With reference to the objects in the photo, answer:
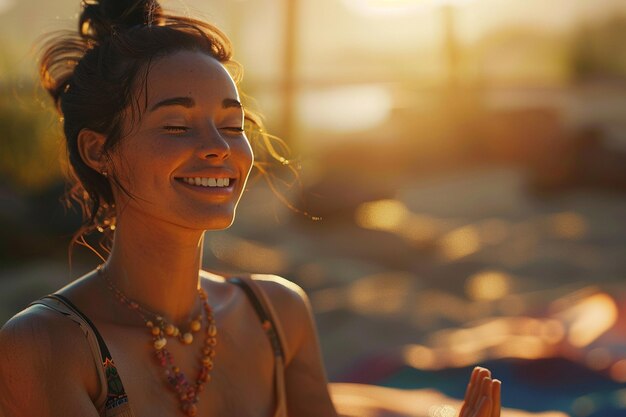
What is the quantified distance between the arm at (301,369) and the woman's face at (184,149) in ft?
1.55

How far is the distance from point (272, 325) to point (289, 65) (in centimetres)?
1124

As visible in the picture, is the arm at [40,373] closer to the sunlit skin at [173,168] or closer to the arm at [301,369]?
the sunlit skin at [173,168]

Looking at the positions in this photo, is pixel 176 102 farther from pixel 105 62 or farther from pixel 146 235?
pixel 146 235

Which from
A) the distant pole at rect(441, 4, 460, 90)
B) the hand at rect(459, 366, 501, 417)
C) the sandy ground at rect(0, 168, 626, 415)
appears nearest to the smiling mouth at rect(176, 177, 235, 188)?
the hand at rect(459, 366, 501, 417)

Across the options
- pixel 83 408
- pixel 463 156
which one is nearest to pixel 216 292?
pixel 83 408

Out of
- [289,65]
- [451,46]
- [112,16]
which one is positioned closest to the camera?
[112,16]

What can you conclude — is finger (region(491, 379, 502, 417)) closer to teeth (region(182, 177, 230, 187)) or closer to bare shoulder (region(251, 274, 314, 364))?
bare shoulder (region(251, 274, 314, 364))

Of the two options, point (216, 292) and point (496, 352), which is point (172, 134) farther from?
point (496, 352)

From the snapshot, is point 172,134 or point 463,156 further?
point 463,156

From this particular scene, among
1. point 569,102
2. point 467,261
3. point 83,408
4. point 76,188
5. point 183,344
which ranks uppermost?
point 569,102

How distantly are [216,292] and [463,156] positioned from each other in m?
13.7

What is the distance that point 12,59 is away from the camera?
31.1 ft

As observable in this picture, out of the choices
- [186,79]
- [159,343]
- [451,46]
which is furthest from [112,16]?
[451,46]

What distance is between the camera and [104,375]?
1.72 meters
